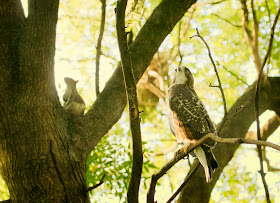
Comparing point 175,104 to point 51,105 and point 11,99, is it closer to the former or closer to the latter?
point 51,105

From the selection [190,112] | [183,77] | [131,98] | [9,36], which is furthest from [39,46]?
[183,77]

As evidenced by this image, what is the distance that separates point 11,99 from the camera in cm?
268

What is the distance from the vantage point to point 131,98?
7.04ft

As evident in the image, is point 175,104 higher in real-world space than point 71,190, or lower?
higher

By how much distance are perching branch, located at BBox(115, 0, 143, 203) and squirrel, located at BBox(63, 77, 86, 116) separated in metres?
2.67

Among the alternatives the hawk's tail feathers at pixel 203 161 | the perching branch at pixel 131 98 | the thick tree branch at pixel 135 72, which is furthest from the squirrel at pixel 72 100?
the perching branch at pixel 131 98

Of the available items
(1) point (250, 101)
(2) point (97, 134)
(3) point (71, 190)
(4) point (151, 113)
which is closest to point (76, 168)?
(3) point (71, 190)

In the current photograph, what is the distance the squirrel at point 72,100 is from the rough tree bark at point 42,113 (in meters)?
1.87

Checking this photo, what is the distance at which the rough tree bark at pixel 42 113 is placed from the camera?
96.5 inches

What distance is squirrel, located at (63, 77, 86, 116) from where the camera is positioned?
16.8 feet

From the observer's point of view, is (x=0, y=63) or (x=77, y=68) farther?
(x=77, y=68)

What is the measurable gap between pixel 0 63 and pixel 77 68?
190 inches

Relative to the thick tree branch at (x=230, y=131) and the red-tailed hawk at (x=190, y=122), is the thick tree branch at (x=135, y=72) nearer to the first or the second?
the red-tailed hawk at (x=190, y=122)

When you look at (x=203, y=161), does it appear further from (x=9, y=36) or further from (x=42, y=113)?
(x=9, y=36)
